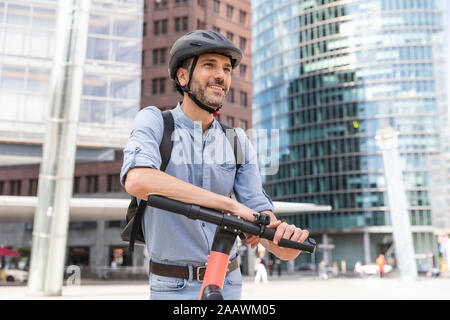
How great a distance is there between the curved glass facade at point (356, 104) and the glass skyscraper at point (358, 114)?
16cm

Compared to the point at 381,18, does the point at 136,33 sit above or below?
below

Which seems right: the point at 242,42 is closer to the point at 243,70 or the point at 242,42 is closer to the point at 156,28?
the point at 243,70

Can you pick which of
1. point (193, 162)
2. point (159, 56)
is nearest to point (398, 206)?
point (193, 162)

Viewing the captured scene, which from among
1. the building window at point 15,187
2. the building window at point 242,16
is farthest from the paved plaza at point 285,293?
the building window at point 242,16

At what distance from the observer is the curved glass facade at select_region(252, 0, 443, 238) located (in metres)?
74.1

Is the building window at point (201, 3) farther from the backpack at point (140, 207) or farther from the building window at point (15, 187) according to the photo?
the backpack at point (140, 207)

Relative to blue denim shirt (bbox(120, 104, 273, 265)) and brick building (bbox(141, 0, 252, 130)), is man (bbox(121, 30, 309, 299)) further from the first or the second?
brick building (bbox(141, 0, 252, 130))

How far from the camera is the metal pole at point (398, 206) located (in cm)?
2747

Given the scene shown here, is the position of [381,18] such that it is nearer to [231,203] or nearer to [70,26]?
[70,26]

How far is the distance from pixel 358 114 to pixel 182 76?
78.0 metres
